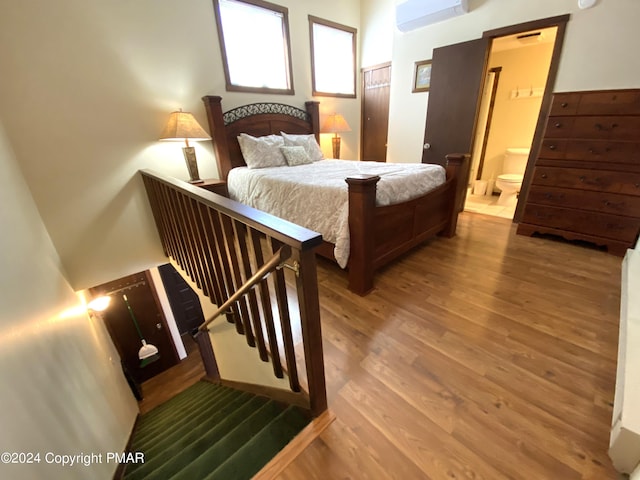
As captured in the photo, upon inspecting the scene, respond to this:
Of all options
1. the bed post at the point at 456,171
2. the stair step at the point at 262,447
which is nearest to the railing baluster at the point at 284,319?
the stair step at the point at 262,447

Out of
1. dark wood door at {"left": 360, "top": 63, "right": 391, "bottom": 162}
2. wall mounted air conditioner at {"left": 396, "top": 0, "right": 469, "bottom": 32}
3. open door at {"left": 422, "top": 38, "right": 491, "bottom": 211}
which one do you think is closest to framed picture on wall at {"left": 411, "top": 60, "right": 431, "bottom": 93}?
open door at {"left": 422, "top": 38, "right": 491, "bottom": 211}

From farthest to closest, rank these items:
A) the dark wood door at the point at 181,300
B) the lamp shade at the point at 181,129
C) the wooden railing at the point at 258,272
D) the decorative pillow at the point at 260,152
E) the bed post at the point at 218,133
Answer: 1. the dark wood door at the point at 181,300
2. the decorative pillow at the point at 260,152
3. the bed post at the point at 218,133
4. the lamp shade at the point at 181,129
5. the wooden railing at the point at 258,272

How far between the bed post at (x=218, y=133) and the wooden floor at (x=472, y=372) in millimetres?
1945

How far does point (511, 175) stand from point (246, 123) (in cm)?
381

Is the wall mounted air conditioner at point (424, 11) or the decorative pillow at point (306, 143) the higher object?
the wall mounted air conditioner at point (424, 11)

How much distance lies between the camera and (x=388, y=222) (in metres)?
2.07

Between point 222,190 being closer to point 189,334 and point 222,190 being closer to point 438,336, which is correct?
point 438,336

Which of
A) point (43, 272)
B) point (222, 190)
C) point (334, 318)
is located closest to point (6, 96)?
point (43, 272)

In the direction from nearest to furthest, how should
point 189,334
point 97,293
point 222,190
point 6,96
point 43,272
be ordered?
point 43,272
point 6,96
point 222,190
point 97,293
point 189,334

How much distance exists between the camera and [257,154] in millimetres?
3066

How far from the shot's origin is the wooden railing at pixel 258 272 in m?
0.92

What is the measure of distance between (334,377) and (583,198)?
9.13 feet

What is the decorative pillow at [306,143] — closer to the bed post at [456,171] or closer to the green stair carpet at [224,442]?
the bed post at [456,171]

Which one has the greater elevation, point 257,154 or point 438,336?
point 257,154
